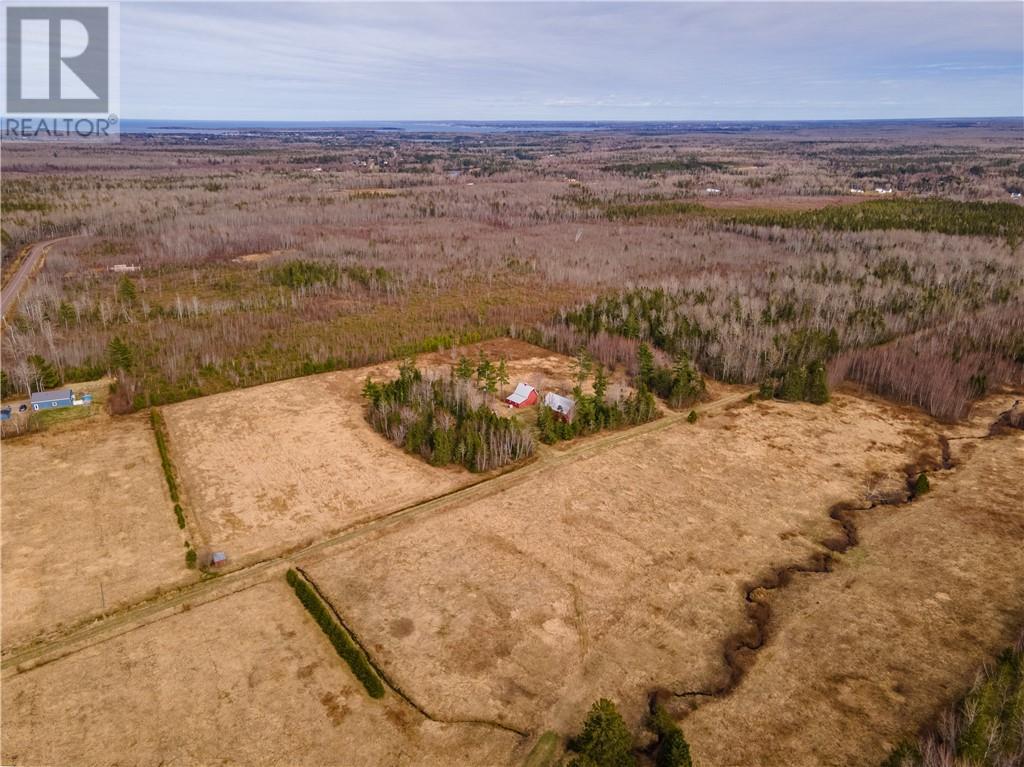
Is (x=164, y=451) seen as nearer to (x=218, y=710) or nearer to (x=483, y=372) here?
(x=218, y=710)

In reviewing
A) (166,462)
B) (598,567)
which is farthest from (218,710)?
(166,462)

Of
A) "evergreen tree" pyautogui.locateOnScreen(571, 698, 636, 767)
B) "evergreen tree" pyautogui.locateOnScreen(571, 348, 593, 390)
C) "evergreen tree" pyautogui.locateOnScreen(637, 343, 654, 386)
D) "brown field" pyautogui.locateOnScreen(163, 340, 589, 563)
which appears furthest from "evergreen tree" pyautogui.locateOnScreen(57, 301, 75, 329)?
"evergreen tree" pyautogui.locateOnScreen(571, 698, 636, 767)

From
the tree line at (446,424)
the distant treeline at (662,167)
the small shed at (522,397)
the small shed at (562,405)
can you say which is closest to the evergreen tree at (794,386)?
the small shed at (562,405)

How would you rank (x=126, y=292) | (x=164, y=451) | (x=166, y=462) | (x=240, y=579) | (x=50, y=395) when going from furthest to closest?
(x=126, y=292)
(x=50, y=395)
(x=164, y=451)
(x=166, y=462)
(x=240, y=579)

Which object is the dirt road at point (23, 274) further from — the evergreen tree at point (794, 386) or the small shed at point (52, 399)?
the evergreen tree at point (794, 386)

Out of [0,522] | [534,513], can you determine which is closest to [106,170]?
[0,522]

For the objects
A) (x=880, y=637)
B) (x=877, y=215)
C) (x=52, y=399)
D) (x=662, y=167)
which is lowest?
(x=880, y=637)

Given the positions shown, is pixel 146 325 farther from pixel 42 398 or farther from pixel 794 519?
pixel 794 519
